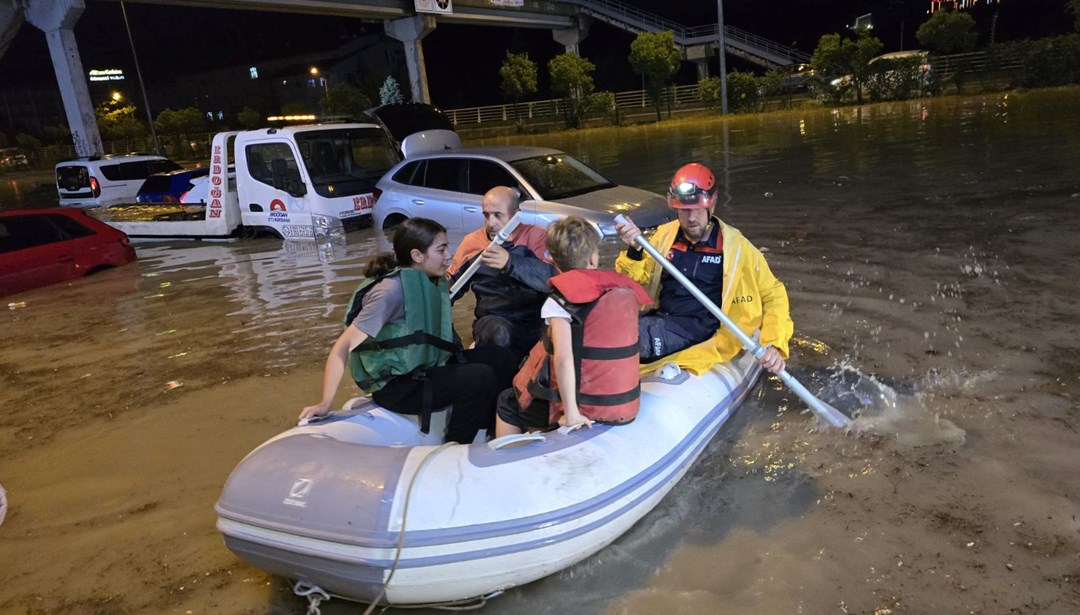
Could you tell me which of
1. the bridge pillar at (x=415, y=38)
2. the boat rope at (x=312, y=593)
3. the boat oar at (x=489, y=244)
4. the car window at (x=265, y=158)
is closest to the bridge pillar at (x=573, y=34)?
the bridge pillar at (x=415, y=38)

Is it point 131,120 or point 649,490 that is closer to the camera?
point 649,490

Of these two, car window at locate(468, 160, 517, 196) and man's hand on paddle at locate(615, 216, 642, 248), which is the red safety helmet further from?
car window at locate(468, 160, 517, 196)

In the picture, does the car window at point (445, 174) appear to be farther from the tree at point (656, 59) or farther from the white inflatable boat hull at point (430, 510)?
the tree at point (656, 59)

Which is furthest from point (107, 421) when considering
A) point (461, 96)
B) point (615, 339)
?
point (461, 96)

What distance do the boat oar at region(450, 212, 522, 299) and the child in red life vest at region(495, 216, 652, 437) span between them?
108cm

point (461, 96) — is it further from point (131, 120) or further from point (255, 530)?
point (255, 530)

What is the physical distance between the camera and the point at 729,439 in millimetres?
4266

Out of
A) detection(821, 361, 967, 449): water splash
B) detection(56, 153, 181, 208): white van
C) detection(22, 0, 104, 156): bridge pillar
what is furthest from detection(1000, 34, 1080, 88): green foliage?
detection(22, 0, 104, 156): bridge pillar

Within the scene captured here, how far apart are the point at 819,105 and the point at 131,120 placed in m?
35.7

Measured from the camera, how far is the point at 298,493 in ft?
9.46

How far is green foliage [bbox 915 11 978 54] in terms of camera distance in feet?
110

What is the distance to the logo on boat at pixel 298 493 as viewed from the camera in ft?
9.39

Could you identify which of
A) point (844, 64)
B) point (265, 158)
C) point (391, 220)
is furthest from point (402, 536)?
point (844, 64)

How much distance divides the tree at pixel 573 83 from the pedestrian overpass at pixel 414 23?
307cm
